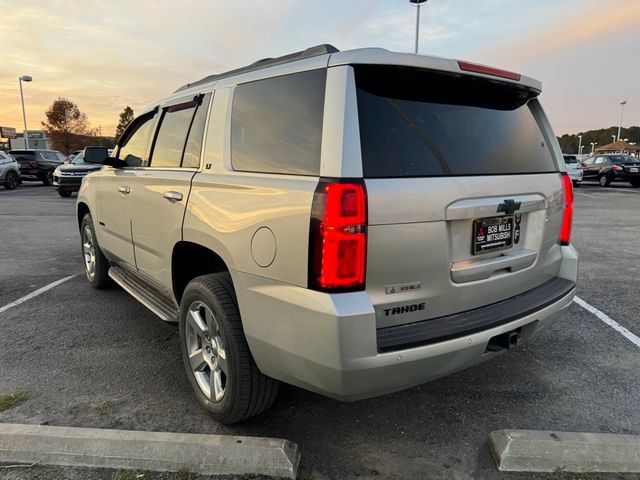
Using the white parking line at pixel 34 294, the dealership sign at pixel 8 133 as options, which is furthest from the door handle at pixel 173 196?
the dealership sign at pixel 8 133

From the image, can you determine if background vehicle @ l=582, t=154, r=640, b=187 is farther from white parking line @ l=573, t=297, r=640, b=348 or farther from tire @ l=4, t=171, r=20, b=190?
tire @ l=4, t=171, r=20, b=190

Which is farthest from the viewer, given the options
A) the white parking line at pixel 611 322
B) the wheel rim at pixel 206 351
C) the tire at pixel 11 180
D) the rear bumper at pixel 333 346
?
the tire at pixel 11 180

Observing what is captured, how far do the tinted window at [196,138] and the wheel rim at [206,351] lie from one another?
0.93m

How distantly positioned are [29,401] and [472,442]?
271 cm

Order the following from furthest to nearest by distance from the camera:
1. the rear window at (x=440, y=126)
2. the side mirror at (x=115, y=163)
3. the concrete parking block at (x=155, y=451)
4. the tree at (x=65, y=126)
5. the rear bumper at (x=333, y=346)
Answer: the tree at (x=65, y=126) < the side mirror at (x=115, y=163) < the concrete parking block at (x=155, y=451) < the rear window at (x=440, y=126) < the rear bumper at (x=333, y=346)

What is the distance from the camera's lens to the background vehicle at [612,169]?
74.0 ft

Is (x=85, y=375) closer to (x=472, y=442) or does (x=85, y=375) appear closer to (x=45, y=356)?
(x=45, y=356)

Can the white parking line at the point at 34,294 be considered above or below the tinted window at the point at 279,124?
below

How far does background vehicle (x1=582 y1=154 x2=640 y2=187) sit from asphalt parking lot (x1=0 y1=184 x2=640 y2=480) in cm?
2152

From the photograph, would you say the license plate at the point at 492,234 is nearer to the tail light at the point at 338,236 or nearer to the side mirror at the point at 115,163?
the tail light at the point at 338,236

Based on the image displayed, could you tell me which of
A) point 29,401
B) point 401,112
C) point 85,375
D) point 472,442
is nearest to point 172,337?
point 85,375

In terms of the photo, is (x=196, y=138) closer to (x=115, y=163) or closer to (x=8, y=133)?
(x=115, y=163)

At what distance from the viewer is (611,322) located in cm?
425

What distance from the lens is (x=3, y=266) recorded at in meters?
6.29
